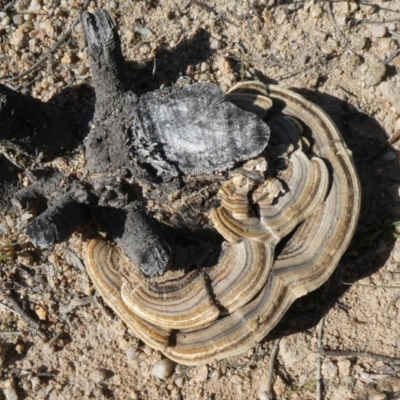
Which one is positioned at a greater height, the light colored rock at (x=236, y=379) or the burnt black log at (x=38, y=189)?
the burnt black log at (x=38, y=189)

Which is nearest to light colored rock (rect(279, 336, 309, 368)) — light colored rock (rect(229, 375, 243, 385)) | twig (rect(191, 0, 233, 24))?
light colored rock (rect(229, 375, 243, 385))

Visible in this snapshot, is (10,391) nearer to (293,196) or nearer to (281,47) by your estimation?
(293,196)

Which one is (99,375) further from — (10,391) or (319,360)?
(319,360)

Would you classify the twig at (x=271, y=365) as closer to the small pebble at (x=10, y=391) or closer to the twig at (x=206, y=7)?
the small pebble at (x=10, y=391)

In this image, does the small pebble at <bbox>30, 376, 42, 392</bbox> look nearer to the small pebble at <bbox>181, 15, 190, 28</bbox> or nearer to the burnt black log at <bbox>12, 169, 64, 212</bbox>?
the burnt black log at <bbox>12, 169, 64, 212</bbox>

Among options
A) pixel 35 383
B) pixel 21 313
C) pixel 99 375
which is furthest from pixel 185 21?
pixel 35 383

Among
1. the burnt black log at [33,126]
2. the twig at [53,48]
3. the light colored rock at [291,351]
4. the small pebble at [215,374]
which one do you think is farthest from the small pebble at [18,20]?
the light colored rock at [291,351]
